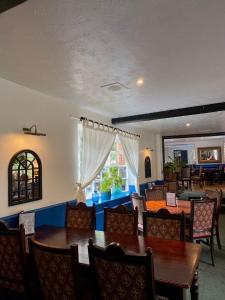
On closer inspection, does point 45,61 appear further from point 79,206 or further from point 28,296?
point 28,296

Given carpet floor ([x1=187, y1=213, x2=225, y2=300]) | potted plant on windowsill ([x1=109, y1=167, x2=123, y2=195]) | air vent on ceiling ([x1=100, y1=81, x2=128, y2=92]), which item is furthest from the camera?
potted plant on windowsill ([x1=109, y1=167, x2=123, y2=195])

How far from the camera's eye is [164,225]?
247 cm

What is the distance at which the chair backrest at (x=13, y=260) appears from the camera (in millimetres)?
1887

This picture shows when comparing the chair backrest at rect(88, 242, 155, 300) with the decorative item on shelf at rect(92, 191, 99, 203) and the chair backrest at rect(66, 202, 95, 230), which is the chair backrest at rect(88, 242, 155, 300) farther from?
the decorative item on shelf at rect(92, 191, 99, 203)

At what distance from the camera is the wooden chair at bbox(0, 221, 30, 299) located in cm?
188

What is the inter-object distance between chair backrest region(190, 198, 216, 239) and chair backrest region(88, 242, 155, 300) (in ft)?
7.18

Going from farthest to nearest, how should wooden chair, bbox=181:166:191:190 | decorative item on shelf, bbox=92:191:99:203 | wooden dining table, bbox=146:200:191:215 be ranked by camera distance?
wooden chair, bbox=181:166:191:190, decorative item on shelf, bbox=92:191:99:203, wooden dining table, bbox=146:200:191:215

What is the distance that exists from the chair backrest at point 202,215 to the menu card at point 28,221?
2.14 metres

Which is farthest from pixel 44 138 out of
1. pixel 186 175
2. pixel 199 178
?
pixel 199 178

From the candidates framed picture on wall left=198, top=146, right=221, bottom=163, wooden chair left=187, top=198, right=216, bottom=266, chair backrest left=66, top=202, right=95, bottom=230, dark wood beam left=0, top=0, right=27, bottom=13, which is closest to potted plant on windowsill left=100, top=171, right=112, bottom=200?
chair backrest left=66, top=202, right=95, bottom=230

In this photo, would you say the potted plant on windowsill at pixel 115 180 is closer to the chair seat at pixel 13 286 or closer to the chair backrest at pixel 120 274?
the chair seat at pixel 13 286

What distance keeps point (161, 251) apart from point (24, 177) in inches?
75.9

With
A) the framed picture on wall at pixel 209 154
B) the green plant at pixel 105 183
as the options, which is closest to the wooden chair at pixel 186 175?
the framed picture on wall at pixel 209 154

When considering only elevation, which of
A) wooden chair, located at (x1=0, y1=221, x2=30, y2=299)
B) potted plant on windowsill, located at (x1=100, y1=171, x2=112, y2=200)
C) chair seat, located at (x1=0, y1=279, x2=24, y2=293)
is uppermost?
potted plant on windowsill, located at (x1=100, y1=171, x2=112, y2=200)
